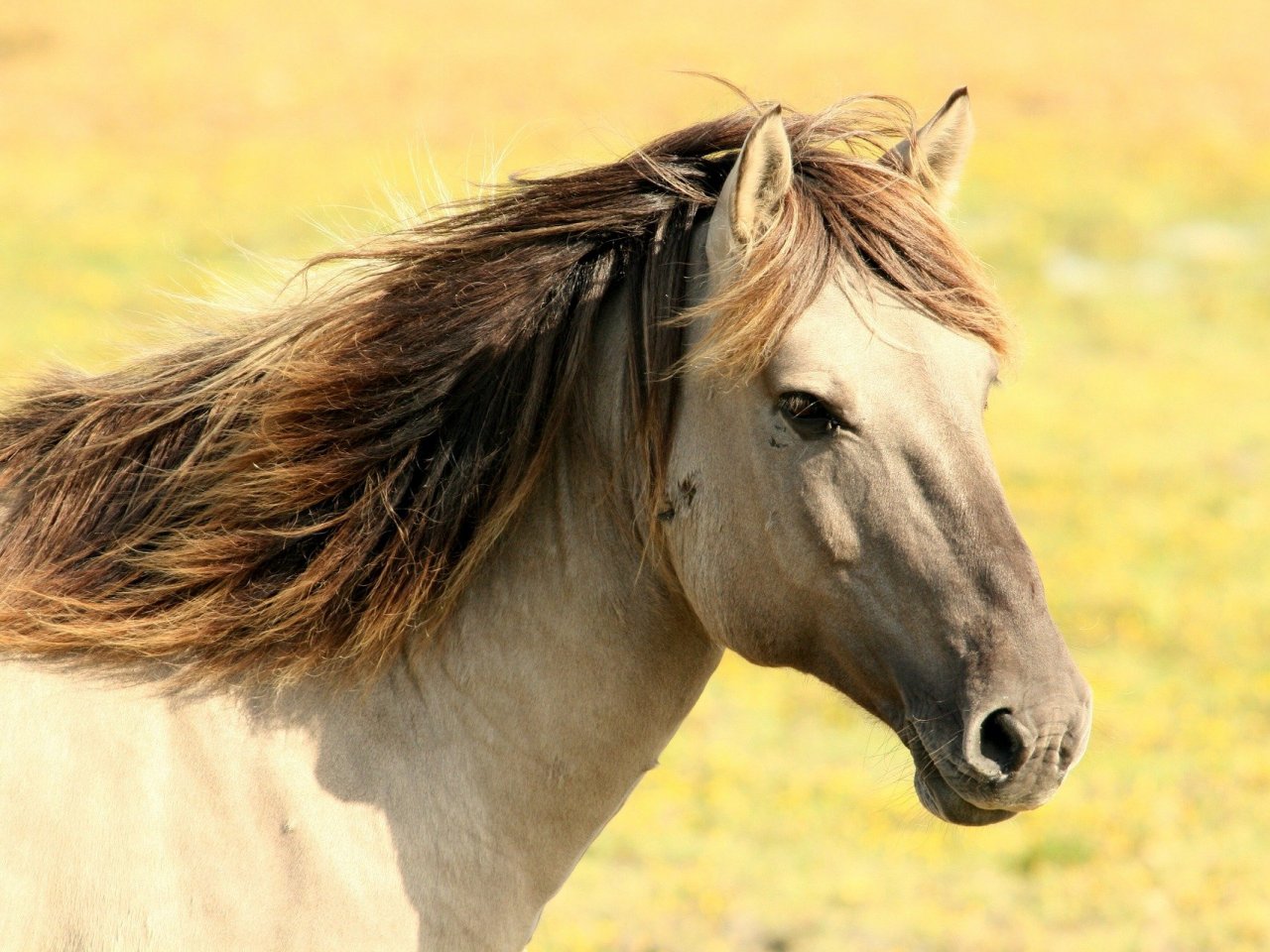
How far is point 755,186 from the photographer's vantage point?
2.47m

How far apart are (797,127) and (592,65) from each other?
23671mm

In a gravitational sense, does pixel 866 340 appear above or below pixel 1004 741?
above

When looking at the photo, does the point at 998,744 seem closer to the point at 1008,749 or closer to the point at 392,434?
the point at 1008,749

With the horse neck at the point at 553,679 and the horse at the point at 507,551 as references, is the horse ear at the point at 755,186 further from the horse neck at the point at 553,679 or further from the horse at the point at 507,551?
the horse neck at the point at 553,679

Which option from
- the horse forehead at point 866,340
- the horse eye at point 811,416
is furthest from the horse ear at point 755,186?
the horse eye at point 811,416

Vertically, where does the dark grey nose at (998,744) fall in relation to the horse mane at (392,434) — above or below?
below

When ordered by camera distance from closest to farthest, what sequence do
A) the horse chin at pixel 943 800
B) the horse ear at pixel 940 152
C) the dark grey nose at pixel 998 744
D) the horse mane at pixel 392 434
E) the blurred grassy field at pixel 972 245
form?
the dark grey nose at pixel 998 744
the horse chin at pixel 943 800
the horse mane at pixel 392 434
the horse ear at pixel 940 152
the blurred grassy field at pixel 972 245

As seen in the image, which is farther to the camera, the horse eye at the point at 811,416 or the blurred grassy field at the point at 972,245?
the blurred grassy field at the point at 972,245

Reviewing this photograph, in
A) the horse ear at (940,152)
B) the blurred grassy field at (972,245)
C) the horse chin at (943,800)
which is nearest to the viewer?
the horse chin at (943,800)

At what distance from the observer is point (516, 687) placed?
2.68 metres

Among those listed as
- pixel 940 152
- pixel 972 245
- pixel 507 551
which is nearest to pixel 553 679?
pixel 507 551

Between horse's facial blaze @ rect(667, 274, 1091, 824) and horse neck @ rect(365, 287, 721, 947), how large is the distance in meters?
0.24

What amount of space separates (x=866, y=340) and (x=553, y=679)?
3.01ft

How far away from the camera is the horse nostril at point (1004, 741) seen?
7.52 ft
